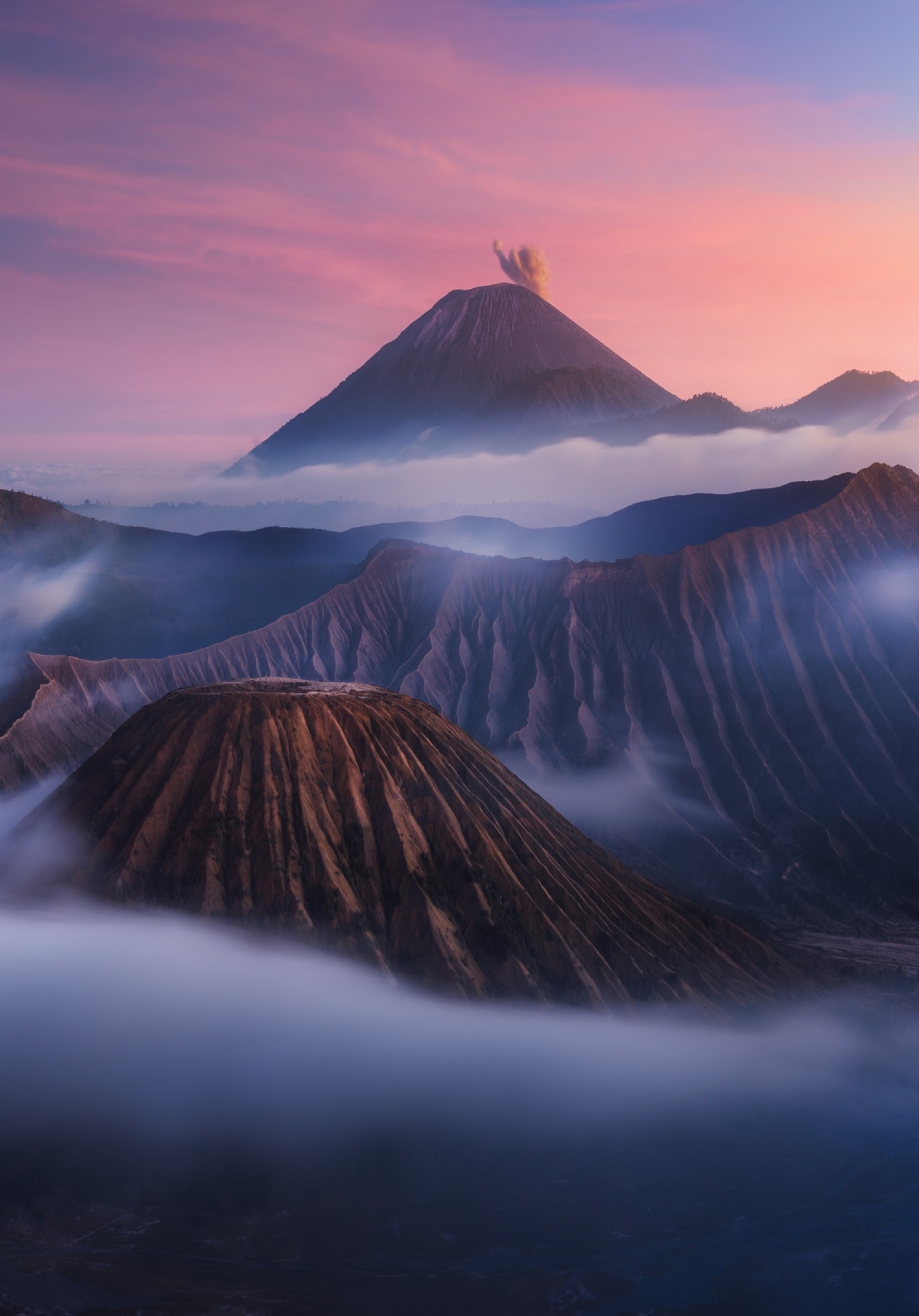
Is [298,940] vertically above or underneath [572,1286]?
above

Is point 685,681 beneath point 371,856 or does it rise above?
beneath

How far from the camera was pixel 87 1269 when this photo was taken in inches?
1806

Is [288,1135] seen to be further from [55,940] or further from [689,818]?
[689,818]

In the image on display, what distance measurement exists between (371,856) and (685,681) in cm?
6644

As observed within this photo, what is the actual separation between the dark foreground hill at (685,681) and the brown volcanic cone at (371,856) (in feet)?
102

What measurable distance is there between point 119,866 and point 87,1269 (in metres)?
21.0

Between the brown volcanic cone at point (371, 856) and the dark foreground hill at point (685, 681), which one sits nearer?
the brown volcanic cone at point (371, 856)

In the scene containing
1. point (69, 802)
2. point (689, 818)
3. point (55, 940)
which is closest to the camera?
point (55, 940)

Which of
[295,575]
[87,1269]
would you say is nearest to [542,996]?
[87,1269]

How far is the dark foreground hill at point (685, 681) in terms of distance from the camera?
104 meters

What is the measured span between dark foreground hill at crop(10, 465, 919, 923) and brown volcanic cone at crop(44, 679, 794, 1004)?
31.0 m

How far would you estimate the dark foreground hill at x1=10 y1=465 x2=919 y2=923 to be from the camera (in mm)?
104000

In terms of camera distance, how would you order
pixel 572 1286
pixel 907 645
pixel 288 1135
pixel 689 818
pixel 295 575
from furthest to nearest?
pixel 295 575 < pixel 907 645 < pixel 689 818 < pixel 288 1135 < pixel 572 1286

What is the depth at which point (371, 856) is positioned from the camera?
6500 cm
